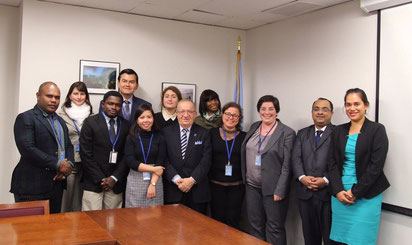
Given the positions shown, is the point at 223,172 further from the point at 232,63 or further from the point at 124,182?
the point at 232,63

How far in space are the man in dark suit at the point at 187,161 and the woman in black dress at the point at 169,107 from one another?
36cm

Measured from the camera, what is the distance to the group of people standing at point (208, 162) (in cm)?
344

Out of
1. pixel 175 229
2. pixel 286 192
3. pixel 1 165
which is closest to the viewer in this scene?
pixel 175 229

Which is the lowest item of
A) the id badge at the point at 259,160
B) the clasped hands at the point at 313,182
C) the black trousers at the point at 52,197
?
the black trousers at the point at 52,197

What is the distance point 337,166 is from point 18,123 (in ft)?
9.80

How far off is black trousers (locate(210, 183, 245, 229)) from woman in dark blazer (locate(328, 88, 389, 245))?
1101mm

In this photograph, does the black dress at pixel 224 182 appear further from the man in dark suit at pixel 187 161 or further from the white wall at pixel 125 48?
the white wall at pixel 125 48

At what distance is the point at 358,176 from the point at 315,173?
48 cm

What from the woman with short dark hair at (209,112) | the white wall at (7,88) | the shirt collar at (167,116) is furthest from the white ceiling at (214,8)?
the shirt collar at (167,116)

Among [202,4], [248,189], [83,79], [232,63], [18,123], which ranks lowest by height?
[248,189]

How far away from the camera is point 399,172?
3.51 meters

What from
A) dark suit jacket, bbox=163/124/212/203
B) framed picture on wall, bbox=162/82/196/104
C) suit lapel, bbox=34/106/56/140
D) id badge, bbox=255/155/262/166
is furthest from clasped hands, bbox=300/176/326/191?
suit lapel, bbox=34/106/56/140

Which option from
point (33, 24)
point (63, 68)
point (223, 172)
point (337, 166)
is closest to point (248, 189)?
point (223, 172)

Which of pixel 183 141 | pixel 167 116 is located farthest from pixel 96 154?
pixel 167 116
